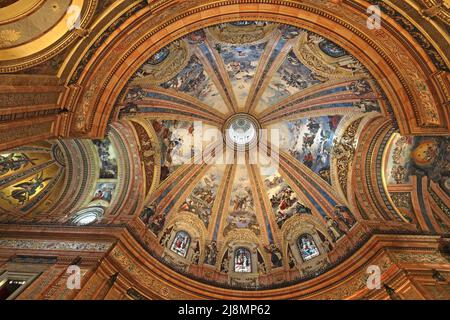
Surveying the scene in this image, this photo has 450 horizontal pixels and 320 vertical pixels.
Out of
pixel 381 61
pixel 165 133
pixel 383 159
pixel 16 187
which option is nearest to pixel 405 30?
pixel 381 61

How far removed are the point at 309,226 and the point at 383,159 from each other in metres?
4.71

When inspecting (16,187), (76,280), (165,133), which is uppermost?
(165,133)

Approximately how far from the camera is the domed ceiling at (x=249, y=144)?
38.7 ft

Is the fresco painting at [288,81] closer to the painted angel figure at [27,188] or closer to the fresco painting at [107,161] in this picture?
the fresco painting at [107,161]

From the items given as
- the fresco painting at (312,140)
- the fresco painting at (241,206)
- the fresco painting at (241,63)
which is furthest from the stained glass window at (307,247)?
the fresco painting at (241,63)

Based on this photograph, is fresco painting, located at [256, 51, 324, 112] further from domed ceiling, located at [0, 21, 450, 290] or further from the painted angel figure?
the painted angel figure

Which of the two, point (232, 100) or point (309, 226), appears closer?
point (309, 226)

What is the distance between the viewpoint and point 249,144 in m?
18.0

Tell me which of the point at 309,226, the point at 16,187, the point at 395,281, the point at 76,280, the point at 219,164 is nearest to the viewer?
the point at 76,280

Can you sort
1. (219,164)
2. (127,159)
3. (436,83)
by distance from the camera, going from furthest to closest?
(219,164) < (127,159) < (436,83)

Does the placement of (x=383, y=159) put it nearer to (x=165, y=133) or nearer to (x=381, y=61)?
(x=381, y=61)

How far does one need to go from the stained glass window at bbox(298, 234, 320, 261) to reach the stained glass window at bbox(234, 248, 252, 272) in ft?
8.63

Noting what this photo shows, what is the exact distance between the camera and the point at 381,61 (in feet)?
28.7

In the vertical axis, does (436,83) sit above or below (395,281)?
above
